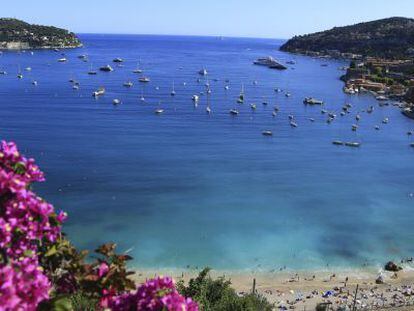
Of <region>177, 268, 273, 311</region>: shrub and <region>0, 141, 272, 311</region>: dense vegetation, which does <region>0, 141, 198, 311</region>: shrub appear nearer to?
<region>0, 141, 272, 311</region>: dense vegetation

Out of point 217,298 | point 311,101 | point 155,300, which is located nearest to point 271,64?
point 311,101

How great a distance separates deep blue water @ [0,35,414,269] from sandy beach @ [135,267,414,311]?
1350mm

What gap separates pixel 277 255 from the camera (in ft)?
112

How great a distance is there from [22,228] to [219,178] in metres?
45.8

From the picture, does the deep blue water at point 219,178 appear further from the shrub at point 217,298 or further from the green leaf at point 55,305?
the green leaf at point 55,305

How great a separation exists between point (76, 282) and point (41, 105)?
8495cm

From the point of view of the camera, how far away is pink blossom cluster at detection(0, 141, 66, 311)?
402cm

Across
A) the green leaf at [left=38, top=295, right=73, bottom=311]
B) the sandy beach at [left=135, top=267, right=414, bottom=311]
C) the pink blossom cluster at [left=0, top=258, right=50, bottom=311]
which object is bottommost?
the sandy beach at [left=135, top=267, right=414, bottom=311]

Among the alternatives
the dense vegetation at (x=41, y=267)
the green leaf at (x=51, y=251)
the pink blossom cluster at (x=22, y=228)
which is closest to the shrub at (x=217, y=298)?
the dense vegetation at (x=41, y=267)

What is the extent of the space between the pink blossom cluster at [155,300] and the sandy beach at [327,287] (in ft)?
71.6

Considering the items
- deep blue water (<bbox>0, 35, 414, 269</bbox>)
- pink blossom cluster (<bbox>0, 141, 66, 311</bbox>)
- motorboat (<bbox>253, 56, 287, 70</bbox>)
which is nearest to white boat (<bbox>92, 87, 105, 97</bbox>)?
deep blue water (<bbox>0, 35, 414, 269</bbox>)

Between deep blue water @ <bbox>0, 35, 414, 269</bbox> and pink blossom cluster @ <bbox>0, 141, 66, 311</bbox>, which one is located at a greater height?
pink blossom cluster @ <bbox>0, 141, 66, 311</bbox>

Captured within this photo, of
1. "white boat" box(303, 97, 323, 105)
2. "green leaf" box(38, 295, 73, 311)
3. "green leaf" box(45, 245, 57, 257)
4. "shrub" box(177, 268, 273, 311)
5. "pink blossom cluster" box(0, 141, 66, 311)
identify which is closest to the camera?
"pink blossom cluster" box(0, 141, 66, 311)

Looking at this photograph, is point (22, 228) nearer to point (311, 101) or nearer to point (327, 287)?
point (327, 287)
